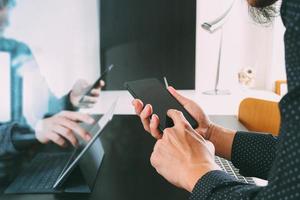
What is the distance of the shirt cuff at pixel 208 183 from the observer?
1.55ft

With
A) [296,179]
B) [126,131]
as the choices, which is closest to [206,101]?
[126,131]

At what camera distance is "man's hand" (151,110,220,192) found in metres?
0.53

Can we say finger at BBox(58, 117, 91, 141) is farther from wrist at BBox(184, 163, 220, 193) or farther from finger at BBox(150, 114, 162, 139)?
wrist at BBox(184, 163, 220, 193)

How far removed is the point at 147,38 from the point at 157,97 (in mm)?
1164

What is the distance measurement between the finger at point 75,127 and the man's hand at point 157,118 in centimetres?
12

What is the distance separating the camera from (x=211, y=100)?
1.95m

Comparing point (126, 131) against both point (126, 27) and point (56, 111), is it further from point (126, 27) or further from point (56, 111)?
point (126, 27)

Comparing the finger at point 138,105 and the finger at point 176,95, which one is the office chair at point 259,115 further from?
the finger at point 138,105

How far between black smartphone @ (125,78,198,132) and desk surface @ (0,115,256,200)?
144mm

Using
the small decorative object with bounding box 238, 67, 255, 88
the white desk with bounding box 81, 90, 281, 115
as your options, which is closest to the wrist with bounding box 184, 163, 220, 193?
the white desk with bounding box 81, 90, 281, 115

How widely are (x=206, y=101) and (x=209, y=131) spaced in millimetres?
1048

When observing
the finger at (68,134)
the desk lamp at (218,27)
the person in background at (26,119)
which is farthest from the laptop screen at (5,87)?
the desk lamp at (218,27)

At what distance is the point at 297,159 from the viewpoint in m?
0.38

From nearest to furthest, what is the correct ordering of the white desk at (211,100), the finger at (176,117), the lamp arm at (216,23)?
1. the finger at (176,117)
2. the white desk at (211,100)
3. the lamp arm at (216,23)
